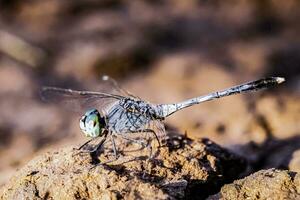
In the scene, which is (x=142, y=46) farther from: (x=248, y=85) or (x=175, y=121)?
(x=248, y=85)

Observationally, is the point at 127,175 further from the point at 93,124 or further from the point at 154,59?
the point at 154,59

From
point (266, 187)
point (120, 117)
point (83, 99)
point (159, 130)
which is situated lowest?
point (266, 187)

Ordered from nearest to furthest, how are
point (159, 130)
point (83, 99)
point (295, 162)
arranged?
point (159, 130)
point (295, 162)
point (83, 99)

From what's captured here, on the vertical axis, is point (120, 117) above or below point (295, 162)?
above

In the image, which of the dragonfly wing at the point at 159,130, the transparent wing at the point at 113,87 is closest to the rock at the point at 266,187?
the dragonfly wing at the point at 159,130

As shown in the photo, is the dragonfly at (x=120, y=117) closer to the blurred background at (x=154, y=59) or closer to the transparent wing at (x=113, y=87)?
the transparent wing at (x=113, y=87)

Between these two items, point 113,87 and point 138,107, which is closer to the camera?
point 138,107

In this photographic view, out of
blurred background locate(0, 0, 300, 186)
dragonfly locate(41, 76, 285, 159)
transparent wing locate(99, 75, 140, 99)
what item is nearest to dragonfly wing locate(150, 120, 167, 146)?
dragonfly locate(41, 76, 285, 159)

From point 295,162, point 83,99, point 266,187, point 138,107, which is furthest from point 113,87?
point 266,187
